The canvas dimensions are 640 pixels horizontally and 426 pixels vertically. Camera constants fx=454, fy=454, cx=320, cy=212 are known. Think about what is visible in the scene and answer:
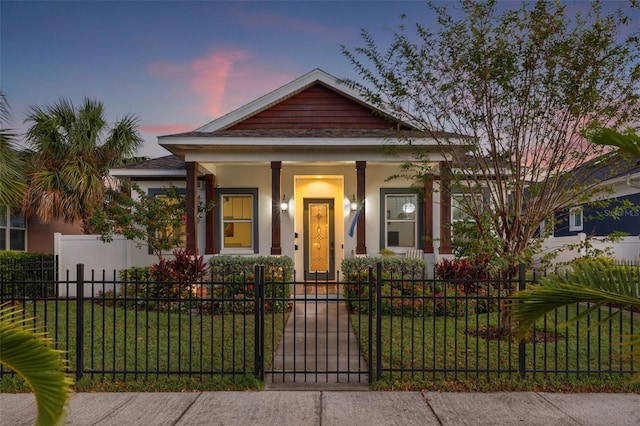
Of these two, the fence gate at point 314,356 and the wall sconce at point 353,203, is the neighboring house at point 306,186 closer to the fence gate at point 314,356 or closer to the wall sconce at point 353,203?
the wall sconce at point 353,203

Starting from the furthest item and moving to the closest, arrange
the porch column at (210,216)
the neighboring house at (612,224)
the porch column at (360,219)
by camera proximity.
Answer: the porch column at (210,216) < the porch column at (360,219) < the neighboring house at (612,224)

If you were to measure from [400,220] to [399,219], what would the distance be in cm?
5

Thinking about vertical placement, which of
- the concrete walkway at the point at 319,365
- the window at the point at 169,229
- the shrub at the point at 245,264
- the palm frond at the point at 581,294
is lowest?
the concrete walkway at the point at 319,365

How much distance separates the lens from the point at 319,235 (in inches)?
542

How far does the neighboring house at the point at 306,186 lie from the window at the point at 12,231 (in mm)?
7238

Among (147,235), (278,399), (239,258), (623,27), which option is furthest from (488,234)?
(147,235)

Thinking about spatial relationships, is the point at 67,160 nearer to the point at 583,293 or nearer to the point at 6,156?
the point at 6,156

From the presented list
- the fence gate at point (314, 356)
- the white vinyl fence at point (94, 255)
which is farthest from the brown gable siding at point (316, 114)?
the fence gate at point (314, 356)

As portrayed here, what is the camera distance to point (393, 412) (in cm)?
468

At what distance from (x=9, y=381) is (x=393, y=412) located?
Answer: 15.0 ft

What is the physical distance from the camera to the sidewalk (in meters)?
4.45

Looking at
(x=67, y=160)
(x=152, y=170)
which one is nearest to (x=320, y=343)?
(x=152, y=170)

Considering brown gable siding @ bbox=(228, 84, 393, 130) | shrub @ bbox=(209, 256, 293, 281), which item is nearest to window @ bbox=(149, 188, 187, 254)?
shrub @ bbox=(209, 256, 293, 281)

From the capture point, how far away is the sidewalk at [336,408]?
4449 mm
